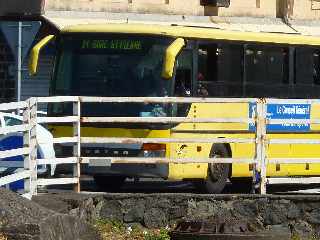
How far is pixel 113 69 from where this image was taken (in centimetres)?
1942

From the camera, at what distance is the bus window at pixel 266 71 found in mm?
20891

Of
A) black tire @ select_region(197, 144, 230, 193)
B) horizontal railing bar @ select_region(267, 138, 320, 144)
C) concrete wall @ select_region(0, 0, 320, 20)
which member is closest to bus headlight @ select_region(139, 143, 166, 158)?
black tire @ select_region(197, 144, 230, 193)

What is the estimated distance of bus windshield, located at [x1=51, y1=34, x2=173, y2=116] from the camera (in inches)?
744

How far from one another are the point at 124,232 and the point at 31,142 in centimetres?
164

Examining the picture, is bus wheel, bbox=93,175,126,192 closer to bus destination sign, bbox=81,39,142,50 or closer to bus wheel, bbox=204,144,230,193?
bus wheel, bbox=204,144,230,193

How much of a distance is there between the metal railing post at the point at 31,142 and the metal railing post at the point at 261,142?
308cm

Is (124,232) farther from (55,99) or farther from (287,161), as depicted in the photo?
(287,161)

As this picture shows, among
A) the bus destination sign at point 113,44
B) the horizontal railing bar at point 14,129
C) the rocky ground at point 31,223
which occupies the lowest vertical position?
the rocky ground at point 31,223

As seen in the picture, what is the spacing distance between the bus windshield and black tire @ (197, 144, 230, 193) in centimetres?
151

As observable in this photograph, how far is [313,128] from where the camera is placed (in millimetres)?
21125

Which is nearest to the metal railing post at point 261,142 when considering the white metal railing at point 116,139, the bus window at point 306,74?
the white metal railing at point 116,139

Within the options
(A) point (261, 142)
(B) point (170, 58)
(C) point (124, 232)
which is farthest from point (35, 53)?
(C) point (124, 232)

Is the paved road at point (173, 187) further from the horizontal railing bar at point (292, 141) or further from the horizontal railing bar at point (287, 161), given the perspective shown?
the horizontal railing bar at point (292, 141)

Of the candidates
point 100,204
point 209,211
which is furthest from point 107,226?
point 209,211
